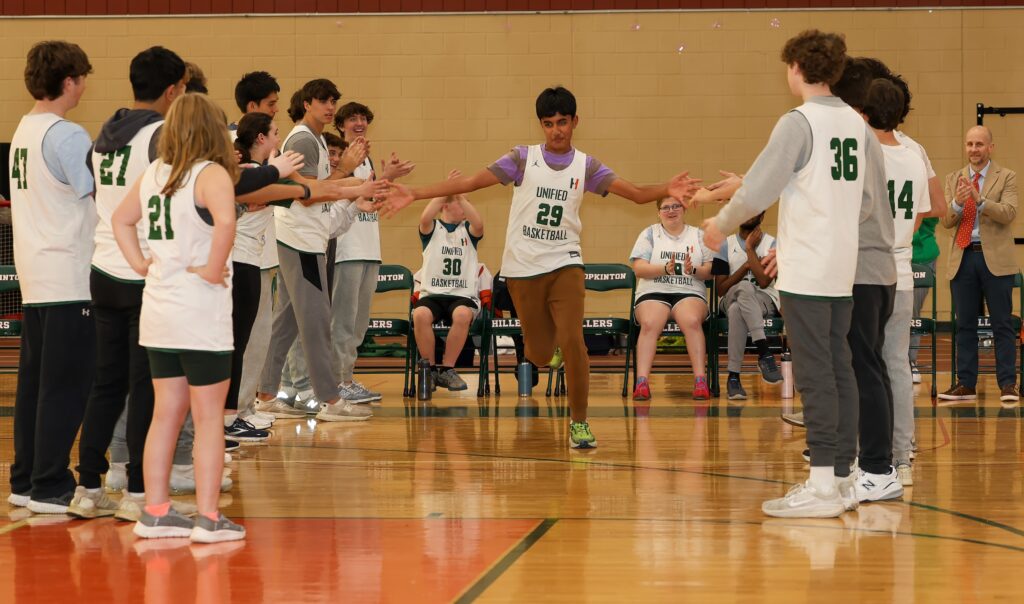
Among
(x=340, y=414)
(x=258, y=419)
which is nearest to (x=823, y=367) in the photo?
(x=258, y=419)

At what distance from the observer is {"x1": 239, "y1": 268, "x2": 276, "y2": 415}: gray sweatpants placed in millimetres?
6496

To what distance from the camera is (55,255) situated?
14.5 ft

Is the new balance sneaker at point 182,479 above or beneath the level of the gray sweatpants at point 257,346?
beneath

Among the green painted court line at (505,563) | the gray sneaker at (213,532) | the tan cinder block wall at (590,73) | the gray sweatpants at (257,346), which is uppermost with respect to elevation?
the tan cinder block wall at (590,73)

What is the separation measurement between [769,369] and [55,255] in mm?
6020

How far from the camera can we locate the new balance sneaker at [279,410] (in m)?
7.61

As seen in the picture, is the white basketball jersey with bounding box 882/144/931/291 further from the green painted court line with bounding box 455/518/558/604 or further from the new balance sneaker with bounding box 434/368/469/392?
the new balance sneaker with bounding box 434/368/469/392

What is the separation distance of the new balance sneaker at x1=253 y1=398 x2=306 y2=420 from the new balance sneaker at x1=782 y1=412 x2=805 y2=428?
10.0 feet

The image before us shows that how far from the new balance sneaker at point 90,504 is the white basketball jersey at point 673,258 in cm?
515

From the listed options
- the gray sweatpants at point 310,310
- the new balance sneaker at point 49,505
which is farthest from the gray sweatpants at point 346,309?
the new balance sneaker at point 49,505

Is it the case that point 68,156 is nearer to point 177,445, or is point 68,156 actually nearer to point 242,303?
point 177,445

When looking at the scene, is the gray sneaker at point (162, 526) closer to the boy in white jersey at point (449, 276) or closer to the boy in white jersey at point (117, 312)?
the boy in white jersey at point (117, 312)

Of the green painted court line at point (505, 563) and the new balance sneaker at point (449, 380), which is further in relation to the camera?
the new balance sneaker at point (449, 380)

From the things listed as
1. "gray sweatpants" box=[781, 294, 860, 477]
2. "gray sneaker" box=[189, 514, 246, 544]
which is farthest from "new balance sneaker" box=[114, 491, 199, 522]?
"gray sweatpants" box=[781, 294, 860, 477]
